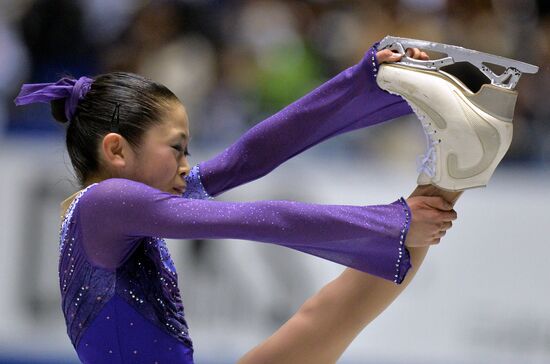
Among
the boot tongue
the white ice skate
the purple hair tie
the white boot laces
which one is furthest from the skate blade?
the purple hair tie

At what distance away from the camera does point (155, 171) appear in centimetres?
233

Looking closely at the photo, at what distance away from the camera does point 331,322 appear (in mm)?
2541

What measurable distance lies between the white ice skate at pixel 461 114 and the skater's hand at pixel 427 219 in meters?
0.05

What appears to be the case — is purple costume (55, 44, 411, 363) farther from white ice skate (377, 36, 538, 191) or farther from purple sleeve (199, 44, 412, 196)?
white ice skate (377, 36, 538, 191)

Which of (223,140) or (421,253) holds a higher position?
(421,253)

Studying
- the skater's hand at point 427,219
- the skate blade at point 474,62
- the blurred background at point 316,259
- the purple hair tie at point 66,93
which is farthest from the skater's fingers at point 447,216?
the blurred background at point 316,259

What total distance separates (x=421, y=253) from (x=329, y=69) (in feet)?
9.78

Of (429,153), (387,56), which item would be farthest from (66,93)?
(429,153)

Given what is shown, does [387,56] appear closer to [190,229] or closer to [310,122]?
[310,122]

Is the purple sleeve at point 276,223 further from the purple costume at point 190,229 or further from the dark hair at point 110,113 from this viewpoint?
the dark hair at point 110,113

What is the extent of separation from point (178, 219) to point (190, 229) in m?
0.03

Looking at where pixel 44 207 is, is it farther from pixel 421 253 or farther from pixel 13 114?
pixel 421 253

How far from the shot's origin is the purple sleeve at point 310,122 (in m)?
2.47

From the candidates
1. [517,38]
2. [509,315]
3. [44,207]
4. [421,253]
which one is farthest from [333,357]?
[517,38]
